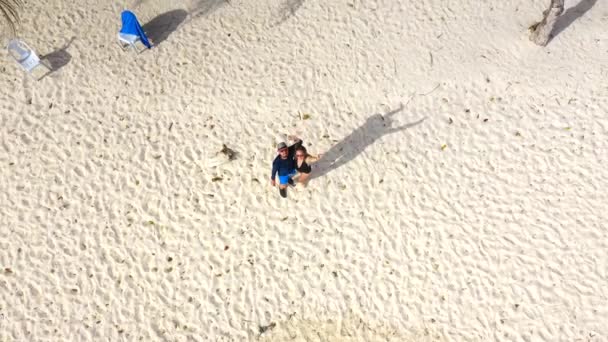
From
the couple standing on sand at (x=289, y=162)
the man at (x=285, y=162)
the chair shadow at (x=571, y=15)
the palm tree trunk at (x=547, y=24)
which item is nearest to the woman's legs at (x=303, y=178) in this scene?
the couple standing on sand at (x=289, y=162)

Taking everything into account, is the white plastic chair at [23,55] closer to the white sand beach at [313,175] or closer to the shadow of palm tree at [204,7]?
the white sand beach at [313,175]

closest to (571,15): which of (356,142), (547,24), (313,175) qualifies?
(547,24)

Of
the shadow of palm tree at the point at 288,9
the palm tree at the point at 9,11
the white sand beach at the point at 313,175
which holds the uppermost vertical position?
the palm tree at the point at 9,11

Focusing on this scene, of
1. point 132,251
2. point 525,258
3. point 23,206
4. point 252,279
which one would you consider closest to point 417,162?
point 525,258

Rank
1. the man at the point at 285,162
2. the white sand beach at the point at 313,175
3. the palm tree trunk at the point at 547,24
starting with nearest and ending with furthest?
the man at the point at 285,162 → the white sand beach at the point at 313,175 → the palm tree trunk at the point at 547,24

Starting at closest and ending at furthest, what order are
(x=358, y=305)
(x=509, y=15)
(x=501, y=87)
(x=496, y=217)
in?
(x=358, y=305)
(x=496, y=217)
(x=501, y=87)
(x=509, y=15)

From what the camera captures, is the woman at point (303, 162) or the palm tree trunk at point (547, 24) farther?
the palm tree trunk at point (547, 24)

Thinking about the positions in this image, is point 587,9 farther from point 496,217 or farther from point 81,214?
point 81,214
